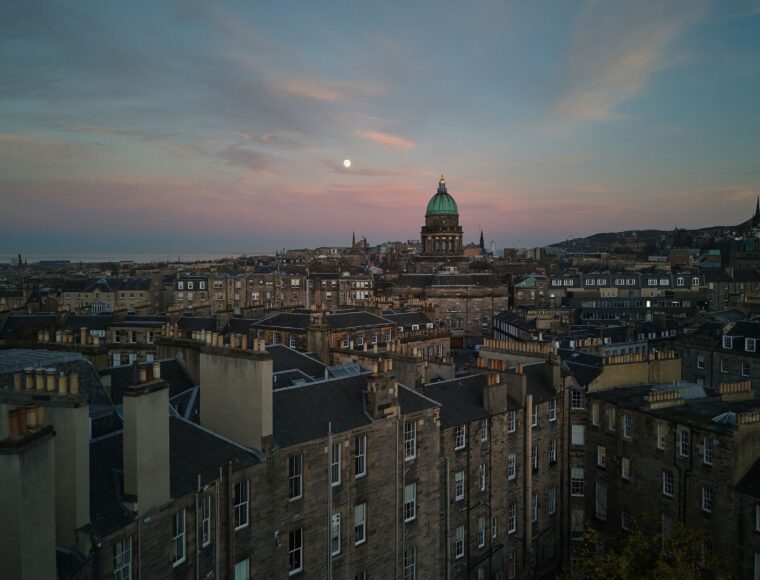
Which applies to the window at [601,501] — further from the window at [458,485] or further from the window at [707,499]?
the window at [458,485]

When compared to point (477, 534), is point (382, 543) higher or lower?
higher

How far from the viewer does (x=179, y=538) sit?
A: 1458 cm

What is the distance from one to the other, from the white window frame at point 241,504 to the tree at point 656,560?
11.8 meters

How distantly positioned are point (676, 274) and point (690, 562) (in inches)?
3595

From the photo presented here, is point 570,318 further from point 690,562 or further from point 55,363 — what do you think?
point 55,363

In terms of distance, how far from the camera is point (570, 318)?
77125mm

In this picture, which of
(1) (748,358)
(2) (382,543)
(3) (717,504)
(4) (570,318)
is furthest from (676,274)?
(2) (382,543)

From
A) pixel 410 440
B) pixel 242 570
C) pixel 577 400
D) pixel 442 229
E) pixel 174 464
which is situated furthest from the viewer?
pixel 442 229

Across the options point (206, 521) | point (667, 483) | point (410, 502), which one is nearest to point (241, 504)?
point (206, 521)

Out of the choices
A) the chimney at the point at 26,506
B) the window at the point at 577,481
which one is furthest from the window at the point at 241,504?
the window at the point at 577,481

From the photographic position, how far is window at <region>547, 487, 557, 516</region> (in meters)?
30.8

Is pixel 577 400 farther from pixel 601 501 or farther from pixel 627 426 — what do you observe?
→ pixel 601 501

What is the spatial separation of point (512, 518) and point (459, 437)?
5.92 meters

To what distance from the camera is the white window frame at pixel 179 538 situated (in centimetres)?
1439
